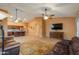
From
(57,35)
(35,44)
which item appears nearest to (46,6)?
(57,35)

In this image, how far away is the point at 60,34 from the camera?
1836mm

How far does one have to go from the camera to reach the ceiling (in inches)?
70.9

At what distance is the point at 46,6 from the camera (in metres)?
1.80

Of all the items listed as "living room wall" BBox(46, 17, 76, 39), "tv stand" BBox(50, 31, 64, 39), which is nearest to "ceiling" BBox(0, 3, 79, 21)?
"living room wall" BBox(46, 17, 76, 39)

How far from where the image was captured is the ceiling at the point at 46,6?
1801 mm

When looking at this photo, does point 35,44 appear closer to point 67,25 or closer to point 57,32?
point 57,32

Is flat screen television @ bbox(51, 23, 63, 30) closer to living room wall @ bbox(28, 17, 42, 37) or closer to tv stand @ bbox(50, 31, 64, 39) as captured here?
tv stand @ bbox(50, 31, 64, 39)

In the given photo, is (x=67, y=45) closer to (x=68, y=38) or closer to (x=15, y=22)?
(x=68, y=38)

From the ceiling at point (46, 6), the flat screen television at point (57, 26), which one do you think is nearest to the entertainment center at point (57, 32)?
the flat screen television at point (57, 26)

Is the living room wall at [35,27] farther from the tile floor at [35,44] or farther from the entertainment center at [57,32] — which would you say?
the entertainment center at [57,32]

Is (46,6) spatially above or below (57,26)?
above
